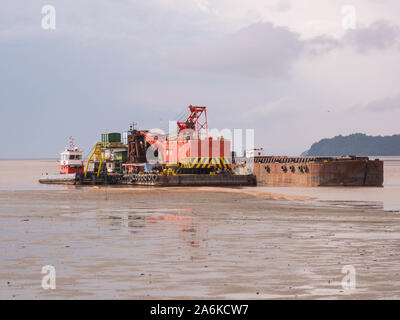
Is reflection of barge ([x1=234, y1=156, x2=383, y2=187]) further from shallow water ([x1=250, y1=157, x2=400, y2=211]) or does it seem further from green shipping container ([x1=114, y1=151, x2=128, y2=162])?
green shipping container ([x1=114, y1=151, x2=128, y2=162])

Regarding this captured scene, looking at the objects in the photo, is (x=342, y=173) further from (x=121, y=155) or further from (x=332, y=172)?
(x=121, y=155)

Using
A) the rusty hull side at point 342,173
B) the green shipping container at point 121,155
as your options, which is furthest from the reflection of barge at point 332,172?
the green shipping container at point 121,155

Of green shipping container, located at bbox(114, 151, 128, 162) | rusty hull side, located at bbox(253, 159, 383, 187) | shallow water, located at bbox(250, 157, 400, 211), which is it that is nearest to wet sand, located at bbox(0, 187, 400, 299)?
shallow water, located at bbox(250, 157, 400, 211)

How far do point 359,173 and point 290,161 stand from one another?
1670 cm

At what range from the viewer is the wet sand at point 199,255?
16422 millimetres

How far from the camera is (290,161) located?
107625 millimetres

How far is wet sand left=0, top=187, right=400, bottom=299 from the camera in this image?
16.4m

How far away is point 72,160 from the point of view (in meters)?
108

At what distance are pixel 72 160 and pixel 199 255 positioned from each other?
290 feet

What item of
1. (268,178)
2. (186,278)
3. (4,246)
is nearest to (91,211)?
(4,246)

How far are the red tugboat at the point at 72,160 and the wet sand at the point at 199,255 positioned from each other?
223ft

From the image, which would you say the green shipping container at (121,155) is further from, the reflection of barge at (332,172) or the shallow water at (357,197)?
the shallow water at (357,197)

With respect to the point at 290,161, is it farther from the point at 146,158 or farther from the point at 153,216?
the point at 153,216

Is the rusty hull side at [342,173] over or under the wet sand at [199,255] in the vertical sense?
over
